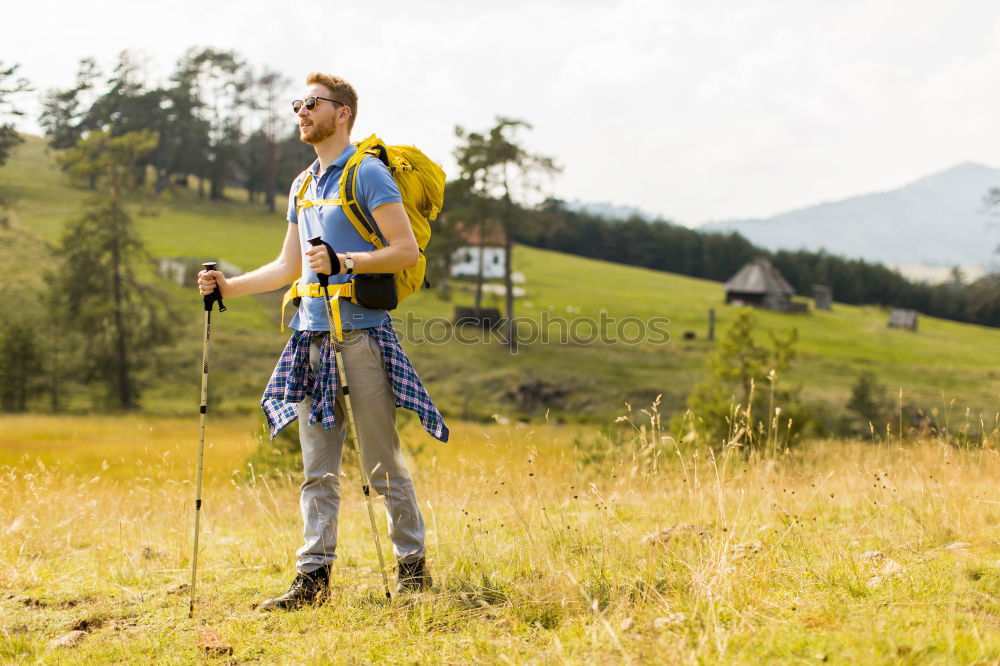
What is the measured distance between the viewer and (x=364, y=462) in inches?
168

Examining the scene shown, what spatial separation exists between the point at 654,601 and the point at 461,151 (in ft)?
141

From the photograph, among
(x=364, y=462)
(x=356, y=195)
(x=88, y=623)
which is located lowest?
(x=88, y=623)

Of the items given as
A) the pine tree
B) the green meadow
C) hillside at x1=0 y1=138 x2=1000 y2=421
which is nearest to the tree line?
hillside at x1=0 y1=138 x2=1000 y2=421

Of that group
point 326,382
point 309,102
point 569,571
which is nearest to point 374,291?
point 326,382

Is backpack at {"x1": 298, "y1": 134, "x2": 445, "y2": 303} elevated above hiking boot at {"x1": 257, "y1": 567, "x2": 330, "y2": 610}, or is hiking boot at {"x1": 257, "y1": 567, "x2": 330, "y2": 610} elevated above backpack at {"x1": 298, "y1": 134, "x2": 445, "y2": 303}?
backpack at {"x1": 298, "y1": 134, "x2": 445, "y2": 303}

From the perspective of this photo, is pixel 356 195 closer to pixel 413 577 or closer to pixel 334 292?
pixel 334 292

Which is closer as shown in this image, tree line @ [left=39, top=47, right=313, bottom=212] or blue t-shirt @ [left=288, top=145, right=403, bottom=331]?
blue t-shirt @ [left=288, top=145, right=403, bottom=331]

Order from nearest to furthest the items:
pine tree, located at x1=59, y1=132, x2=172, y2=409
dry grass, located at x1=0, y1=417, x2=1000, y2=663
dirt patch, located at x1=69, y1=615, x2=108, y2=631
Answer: dry grass, located at x1=0, y1=417, x2=1000, y2=663 < dirt patch, located at x1=69, y1=615, x2=108, y2=631 < pine tree, located at x1=59, y1=132, x2=172, y2=409

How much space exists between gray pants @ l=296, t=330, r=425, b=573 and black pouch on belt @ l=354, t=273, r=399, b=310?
7.4 inches

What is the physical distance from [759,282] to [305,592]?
67420mm

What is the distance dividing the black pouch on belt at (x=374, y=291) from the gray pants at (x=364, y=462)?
0.19m

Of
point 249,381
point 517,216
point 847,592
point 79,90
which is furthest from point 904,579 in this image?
point 79,90

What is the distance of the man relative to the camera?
13.6 ft

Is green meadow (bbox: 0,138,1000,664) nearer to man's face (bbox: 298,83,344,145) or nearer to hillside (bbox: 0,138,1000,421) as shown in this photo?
man's face (bbox: 298,83,344,145)
